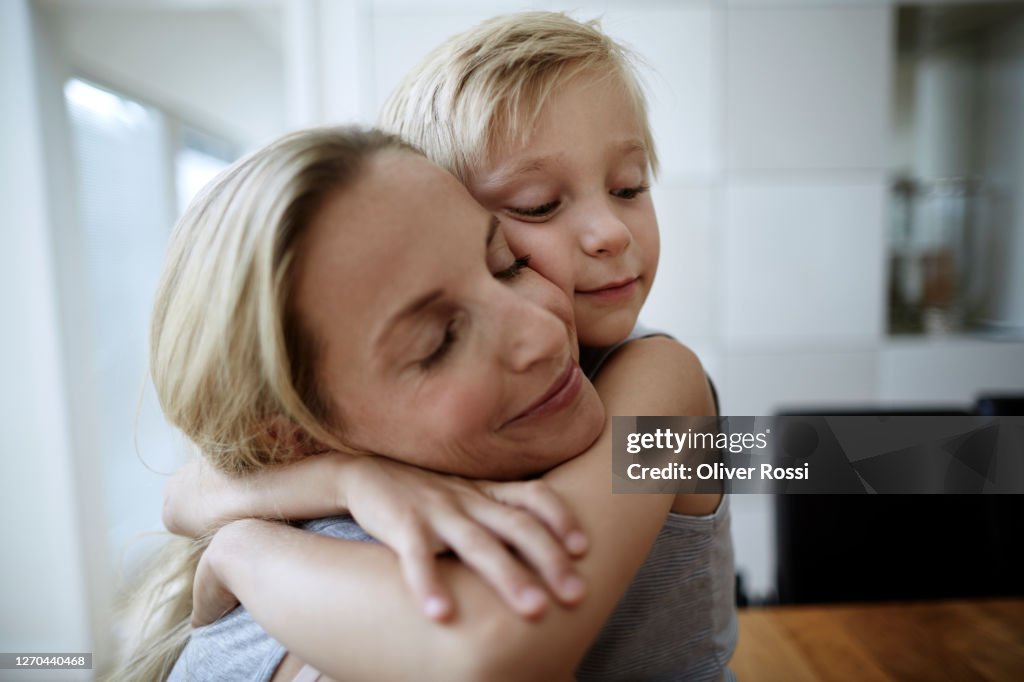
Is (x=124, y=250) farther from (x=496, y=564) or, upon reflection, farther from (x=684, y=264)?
(x=496, y=564)

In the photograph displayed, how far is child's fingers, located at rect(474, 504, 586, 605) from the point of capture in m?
0.29

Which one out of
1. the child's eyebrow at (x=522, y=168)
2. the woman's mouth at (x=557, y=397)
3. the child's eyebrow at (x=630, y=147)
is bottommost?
the woman's mouth at (x=557, y=397)

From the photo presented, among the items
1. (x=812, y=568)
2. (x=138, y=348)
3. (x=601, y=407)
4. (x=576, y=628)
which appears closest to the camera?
(x=576, y=628)

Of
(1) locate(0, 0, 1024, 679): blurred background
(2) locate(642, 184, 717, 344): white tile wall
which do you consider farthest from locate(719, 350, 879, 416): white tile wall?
(2) locate(642, 184, 717, 344): white tile wall

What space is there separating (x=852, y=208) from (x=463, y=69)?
136cm

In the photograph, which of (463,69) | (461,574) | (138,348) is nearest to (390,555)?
(461,574)

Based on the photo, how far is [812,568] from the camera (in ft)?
2.97

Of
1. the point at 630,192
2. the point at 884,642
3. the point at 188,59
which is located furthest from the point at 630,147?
the point at 188,59

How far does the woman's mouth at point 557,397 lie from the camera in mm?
357

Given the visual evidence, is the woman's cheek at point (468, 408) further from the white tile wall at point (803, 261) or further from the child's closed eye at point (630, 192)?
the white tile wall at point (803, 261)

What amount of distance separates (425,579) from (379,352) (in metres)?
0.11

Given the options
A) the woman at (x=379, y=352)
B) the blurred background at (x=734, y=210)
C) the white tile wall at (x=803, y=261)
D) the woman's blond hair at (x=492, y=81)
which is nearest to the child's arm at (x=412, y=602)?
the woman at (x=379, y=352)

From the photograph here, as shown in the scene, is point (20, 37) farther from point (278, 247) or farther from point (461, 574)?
point (461, 574)

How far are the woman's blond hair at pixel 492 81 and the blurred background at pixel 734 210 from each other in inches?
34.8
